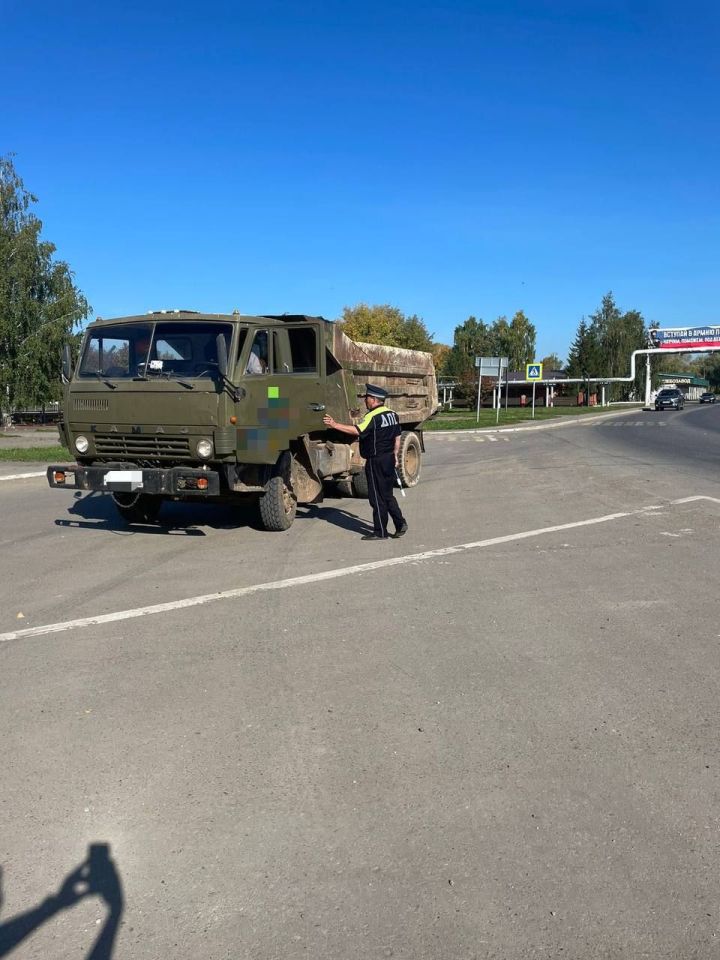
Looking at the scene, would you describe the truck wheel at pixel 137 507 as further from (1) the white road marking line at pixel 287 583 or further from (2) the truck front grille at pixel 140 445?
(1) the white road marking line at pixel 287 583

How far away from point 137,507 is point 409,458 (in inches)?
213

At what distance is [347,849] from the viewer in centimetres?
303

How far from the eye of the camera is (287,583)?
23.4ft

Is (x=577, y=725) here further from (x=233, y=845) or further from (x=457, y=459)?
(x=457, y=459)

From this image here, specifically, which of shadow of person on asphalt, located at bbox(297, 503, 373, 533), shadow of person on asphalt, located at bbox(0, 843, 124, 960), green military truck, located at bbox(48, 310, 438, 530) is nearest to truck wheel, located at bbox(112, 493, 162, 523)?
green military truck, located at bbox(48, 310, 438, 530)

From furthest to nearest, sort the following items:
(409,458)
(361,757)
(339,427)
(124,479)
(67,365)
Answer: (409,458) → (67,365) → (339,427) → (124,479) → (361,757)

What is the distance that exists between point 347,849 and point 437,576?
14.6 feet

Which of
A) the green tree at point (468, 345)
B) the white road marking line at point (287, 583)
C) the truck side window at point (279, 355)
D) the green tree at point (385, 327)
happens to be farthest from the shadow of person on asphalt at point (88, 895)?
the green tree at point (468, 345)

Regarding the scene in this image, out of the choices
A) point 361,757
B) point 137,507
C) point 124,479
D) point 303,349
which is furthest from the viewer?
point 137,507

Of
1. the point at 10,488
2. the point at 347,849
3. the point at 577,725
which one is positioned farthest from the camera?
the point at 10,488

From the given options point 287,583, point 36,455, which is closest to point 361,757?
point 287,583

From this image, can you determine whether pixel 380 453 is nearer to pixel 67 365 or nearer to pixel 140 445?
pixel 140 445

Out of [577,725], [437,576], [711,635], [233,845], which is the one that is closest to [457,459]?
[437,576]

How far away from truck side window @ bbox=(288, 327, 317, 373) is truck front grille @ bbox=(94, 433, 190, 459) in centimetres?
179
